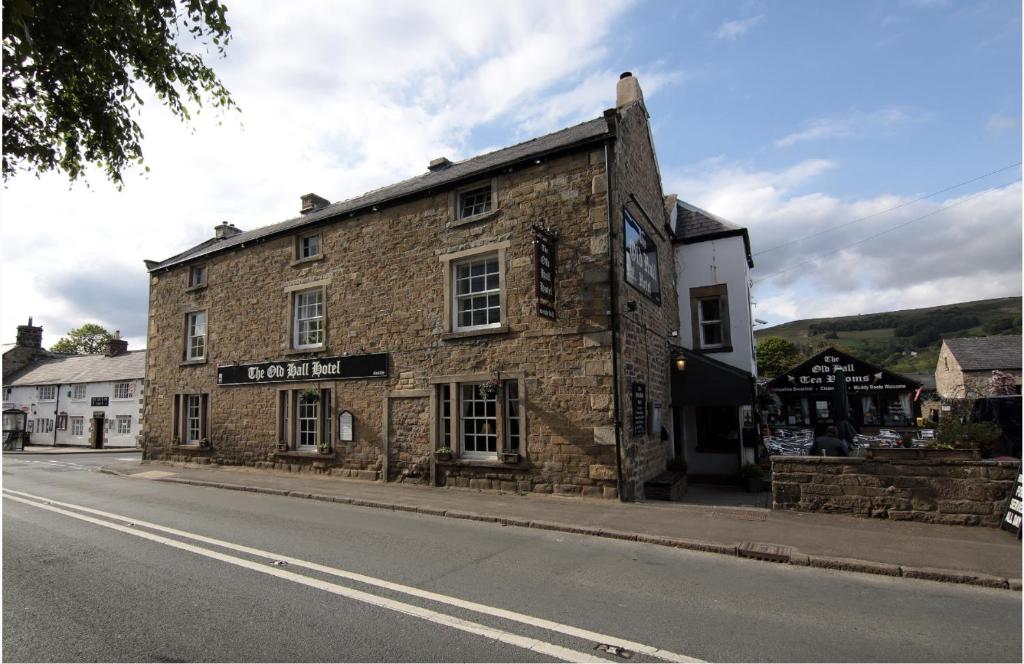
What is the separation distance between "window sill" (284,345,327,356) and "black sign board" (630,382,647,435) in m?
8.55

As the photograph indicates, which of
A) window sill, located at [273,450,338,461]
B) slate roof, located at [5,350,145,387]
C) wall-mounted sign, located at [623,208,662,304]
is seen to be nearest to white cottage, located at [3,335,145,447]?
slate roof, located at [5,350,145,387]

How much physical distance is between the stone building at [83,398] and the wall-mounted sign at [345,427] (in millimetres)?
29473

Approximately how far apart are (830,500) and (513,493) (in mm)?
5820

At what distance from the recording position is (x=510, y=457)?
1177 centimetres

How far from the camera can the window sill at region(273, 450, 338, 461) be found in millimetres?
14781

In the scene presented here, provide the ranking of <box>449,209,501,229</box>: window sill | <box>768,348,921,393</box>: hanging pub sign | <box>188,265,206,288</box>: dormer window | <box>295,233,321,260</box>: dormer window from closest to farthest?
1. <box>449,209,501,229</box>: window sill
2. <box>768,348,921,393</box>: hanging pub sign
3. <box>295,233,321,260</box>: dormer window
4. <box>188,265,206,288</box>: dormer window

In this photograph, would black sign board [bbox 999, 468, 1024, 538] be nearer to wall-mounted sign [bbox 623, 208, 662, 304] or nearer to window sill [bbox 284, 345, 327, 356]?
wall-mounted sign [bbox 623, 208, 662, 304]

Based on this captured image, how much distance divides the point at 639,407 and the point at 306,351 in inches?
371

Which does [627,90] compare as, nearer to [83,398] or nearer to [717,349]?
[717,349]

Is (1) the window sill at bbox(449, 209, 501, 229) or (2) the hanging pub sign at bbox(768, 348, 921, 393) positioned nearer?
(1) the window sill at bbox(449, 209, 501, 229)

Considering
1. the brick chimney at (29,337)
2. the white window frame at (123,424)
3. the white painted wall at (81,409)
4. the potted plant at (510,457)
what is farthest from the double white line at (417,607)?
the brick chimney at (29,337)

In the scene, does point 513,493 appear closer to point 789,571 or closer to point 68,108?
point 789,571

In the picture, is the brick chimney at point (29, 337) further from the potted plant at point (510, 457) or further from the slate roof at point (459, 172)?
the potted plant at point (510, 457)

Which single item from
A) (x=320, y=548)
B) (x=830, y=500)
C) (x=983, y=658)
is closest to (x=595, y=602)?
(x=983, y=658)
